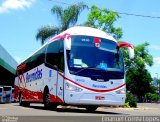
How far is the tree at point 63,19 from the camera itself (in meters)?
38.4

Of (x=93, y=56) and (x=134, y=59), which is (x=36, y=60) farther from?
(x=134, y=59)

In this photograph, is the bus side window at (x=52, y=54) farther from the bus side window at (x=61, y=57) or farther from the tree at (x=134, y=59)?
the tree at (x=134, y=59)

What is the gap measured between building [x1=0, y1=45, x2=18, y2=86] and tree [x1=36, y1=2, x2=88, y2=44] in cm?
532

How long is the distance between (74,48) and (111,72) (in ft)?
6.18

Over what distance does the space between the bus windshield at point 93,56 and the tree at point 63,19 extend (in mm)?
20391

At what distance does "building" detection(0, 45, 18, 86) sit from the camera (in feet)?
147

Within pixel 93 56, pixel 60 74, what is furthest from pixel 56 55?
pixel 93 56

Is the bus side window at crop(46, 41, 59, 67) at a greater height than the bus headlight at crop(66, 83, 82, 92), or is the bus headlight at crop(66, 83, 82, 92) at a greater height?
the bus side window at crop(46, 41, 59, 67)

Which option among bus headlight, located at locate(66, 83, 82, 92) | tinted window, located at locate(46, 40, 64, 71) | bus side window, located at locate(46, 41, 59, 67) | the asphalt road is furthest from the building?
bus headlight, located at locate(66, 83, 82, 92)

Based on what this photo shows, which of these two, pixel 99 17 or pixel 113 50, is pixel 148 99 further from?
pixel 113 50

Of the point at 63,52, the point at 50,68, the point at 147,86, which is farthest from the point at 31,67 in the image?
the point at 147,86

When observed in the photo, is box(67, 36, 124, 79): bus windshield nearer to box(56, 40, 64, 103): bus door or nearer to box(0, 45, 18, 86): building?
box(56, 40, 64, 103): bus door

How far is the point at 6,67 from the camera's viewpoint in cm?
4872

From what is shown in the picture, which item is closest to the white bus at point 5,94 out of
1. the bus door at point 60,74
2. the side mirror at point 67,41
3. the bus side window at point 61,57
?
the bus door at point 60,74
